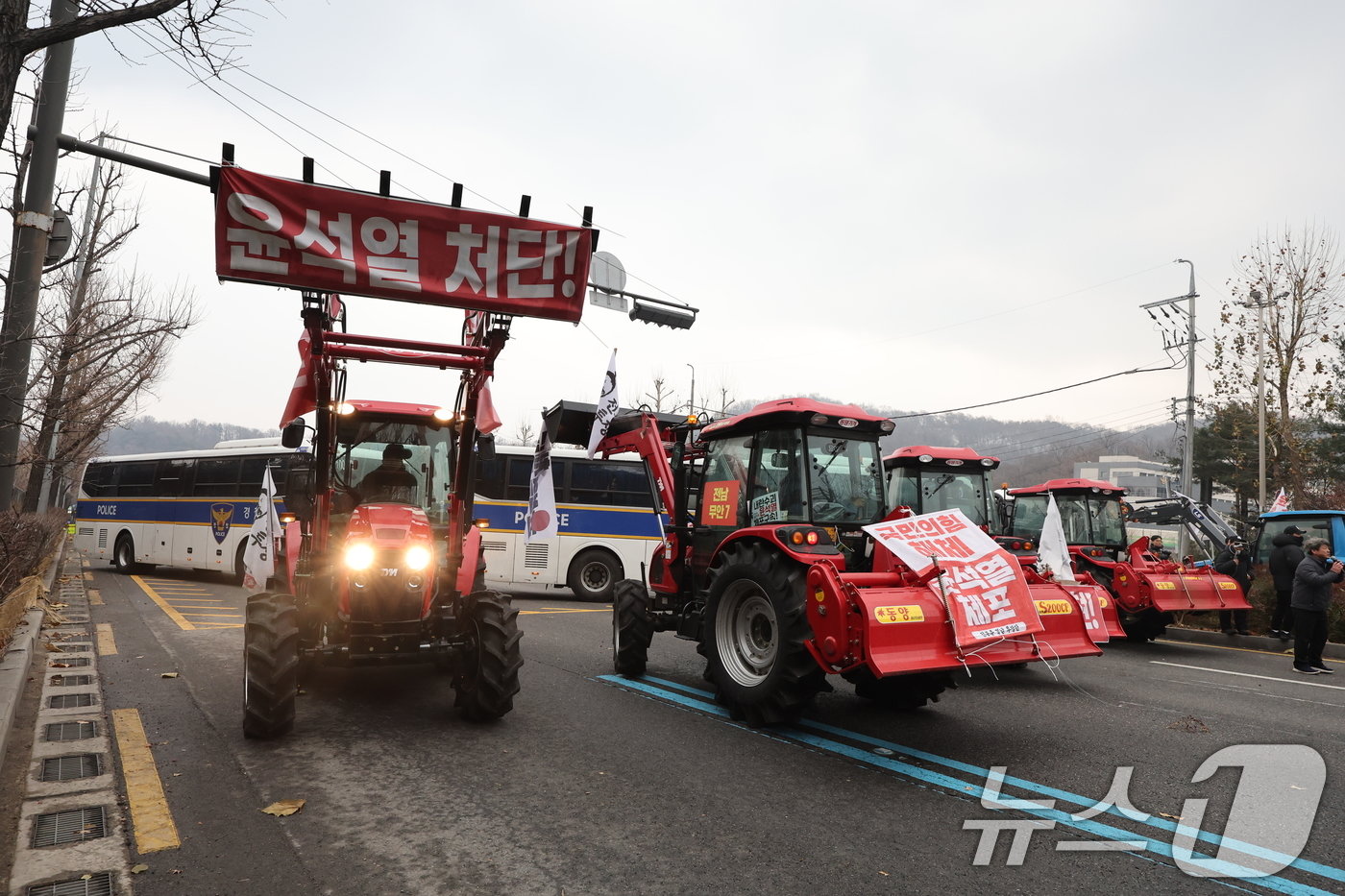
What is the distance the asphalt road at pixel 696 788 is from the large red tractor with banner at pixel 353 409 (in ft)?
1.86

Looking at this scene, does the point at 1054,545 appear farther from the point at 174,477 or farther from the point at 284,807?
the point at 174,477

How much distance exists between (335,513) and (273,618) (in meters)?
1.23

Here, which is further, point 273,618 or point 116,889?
point 273,618

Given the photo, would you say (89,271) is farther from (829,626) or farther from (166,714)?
(829,626)

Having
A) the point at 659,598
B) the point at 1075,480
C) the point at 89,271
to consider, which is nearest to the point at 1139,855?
the point at 659,598

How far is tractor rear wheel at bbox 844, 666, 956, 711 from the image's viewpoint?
19.9 feet

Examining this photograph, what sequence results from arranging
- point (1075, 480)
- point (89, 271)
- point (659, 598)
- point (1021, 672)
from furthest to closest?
point (89, 271), point (1075, 480), point (1021, 672), point (659, 598)

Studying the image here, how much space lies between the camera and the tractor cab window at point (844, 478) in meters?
6.45

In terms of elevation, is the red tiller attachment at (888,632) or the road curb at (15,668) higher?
the red tiller attachment at (888,632)

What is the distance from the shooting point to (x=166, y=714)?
586 cm

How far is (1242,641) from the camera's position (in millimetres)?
12742

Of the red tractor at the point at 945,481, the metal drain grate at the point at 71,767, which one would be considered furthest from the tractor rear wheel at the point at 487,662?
the red tractor at the point at 945,481

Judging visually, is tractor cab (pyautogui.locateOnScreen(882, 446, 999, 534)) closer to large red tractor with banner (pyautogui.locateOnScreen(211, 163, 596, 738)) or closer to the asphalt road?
the asphalt road

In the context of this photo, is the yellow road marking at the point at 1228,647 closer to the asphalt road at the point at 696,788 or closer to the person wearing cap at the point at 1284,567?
the person wearing cap at the point at 1284,567
